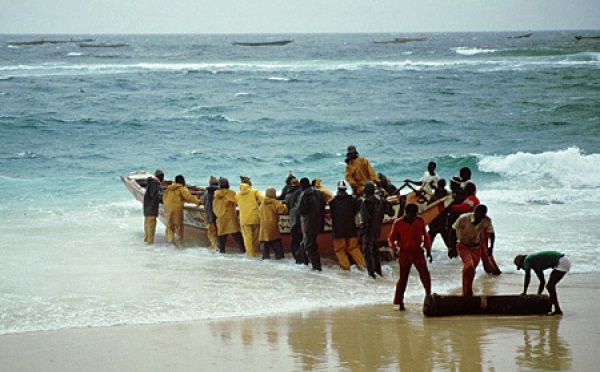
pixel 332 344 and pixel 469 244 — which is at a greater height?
pixel 469 244

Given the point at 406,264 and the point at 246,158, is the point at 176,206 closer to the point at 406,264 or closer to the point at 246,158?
the point at 406,264

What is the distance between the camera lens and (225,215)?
1246 cm

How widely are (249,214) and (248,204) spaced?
0.50ft

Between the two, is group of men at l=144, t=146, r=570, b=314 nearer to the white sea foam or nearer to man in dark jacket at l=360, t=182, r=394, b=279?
man in dark jacket at l=360, t=182, r=394, b=279

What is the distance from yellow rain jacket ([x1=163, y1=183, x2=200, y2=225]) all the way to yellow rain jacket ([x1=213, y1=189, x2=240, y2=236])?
869mm

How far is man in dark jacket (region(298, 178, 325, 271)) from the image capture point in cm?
1109

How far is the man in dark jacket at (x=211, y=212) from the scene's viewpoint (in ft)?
41.4

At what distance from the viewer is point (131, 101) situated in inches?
1550

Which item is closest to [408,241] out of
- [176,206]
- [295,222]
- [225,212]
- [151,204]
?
[295,222]

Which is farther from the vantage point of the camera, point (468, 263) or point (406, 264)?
point (468, 263)

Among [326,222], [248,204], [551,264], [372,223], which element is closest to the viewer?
[551,264]

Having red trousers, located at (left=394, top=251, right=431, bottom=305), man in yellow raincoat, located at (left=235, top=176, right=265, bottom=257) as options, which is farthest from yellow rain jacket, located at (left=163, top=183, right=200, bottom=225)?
red trousers, located at (left=394, top=251, right=431, bottom=305)

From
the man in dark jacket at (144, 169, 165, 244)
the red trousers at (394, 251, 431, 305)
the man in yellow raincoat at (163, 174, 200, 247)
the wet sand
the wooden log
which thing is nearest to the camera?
the wet sand

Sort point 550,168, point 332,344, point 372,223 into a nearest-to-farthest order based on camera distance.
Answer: point 332,344 → point 372,223 → point 550,168
